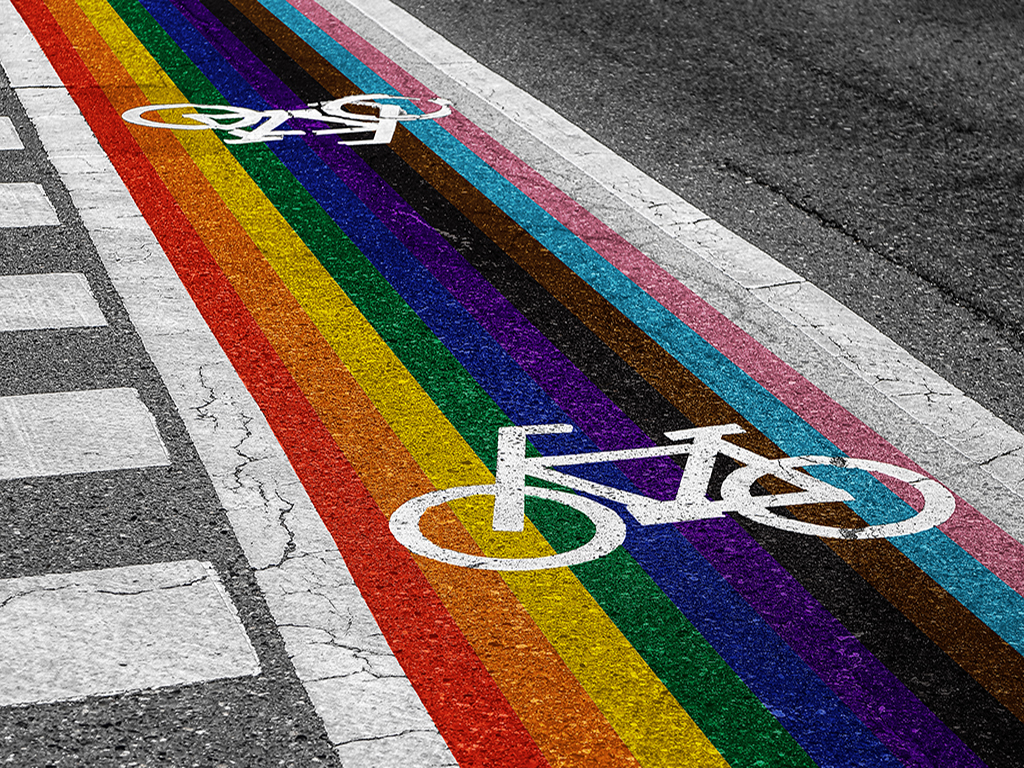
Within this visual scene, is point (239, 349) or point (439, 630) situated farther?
point (239, 349)

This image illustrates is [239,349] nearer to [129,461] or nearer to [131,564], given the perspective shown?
[129,461]

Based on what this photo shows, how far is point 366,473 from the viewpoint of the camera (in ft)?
15.5

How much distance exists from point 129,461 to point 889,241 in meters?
4.14

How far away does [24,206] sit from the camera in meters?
6.84

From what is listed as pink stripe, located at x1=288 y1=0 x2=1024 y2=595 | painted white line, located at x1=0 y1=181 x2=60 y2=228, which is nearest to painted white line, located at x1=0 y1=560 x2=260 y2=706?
pink stripe, located at x1=288 y1=0 x2=1024 y2=595

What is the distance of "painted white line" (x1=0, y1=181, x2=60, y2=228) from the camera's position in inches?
263

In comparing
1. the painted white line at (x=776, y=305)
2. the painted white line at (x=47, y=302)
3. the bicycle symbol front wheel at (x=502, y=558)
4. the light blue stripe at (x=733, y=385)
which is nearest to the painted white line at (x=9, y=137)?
the painted white line at (x=47, y=302)

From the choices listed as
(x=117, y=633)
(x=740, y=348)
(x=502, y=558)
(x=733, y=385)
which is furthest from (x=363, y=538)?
(x=740, y=348)

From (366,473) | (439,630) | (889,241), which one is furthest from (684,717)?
(889,241)

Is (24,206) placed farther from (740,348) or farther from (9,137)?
(740,348)

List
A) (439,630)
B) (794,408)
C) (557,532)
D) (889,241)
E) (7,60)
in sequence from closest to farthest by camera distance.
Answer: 1. (439,630)
2. (557,532)
3. (794,408)
4. (889,241)
5. (7,60)

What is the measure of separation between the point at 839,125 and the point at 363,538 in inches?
223

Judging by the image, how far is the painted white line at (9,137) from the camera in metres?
7.67

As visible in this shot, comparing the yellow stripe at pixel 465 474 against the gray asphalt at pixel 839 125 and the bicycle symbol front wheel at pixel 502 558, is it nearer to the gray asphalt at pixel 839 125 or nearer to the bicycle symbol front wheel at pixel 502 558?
the bicycle symbol front wheel at pixel 502 558
